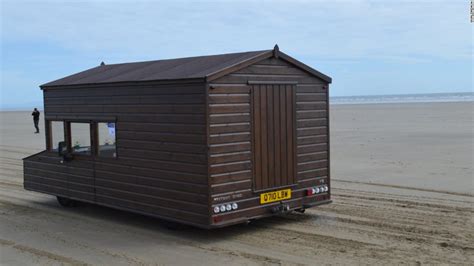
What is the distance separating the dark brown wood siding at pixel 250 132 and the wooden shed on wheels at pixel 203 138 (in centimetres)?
2

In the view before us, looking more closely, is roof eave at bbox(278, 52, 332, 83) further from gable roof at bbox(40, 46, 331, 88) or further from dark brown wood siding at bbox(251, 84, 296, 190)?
dark brown wood siding at bbox(251, 84, 296, 190)

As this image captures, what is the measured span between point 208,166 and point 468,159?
416 inches

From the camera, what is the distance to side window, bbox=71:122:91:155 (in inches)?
415

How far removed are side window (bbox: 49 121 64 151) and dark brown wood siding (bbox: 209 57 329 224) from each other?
4.26m

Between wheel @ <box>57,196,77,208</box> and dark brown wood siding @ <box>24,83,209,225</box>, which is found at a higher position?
dark brown wood siding @ <box>24,83,209,225</box>

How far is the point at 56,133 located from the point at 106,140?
180cm

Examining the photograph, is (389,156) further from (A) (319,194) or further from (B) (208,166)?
A: (B) (208,166)

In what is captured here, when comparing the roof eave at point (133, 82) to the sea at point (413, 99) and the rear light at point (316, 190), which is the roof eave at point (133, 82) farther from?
the sea at point (413, 99)

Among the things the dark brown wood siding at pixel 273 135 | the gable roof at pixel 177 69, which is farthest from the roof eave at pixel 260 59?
the dark brown wood siding at pixel 273 135

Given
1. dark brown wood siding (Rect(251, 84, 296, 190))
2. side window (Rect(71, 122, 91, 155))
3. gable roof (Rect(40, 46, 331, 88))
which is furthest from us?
side window (Rect(71, 122, 91, 155))

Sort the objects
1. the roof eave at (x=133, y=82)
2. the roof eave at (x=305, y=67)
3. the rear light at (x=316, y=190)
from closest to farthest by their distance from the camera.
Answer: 1. the roof eave at (x=133, y=82)
2. the roof eave at (x=305, y=67)
3. the rear light at (x=316, y=190)

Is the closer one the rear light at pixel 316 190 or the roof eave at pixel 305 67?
the roof eave at pixel 305 67

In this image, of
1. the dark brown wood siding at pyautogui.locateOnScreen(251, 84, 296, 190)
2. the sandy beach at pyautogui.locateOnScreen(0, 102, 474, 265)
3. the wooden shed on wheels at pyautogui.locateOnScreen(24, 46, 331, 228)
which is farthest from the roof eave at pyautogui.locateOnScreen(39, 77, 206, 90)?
the sandy beach at pyautogui.locateOnScreen(0, 102, 474, 265)

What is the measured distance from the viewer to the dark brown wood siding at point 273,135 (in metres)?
8.99
